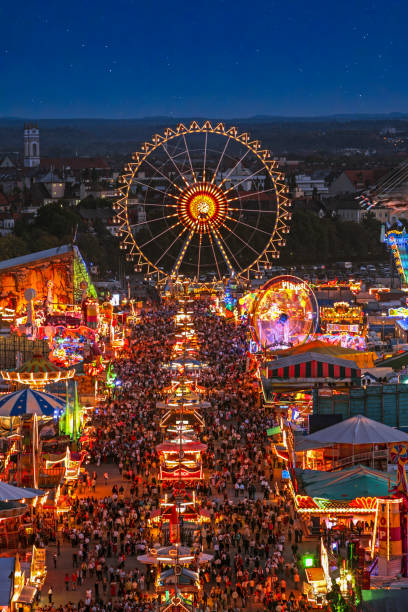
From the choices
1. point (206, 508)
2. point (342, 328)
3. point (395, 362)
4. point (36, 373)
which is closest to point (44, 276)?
point (342, 328)

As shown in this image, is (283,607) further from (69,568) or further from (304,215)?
(304,215)

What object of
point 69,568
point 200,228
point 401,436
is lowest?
point 69,568

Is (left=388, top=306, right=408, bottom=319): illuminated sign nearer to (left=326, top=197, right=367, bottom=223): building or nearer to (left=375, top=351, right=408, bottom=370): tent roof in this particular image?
(left=375, top=351, right=408, bottom=370): tent roof

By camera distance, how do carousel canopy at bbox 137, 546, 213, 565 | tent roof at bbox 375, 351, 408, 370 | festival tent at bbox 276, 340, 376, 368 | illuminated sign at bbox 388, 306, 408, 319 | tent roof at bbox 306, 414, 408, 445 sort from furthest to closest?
illuminated sign at bbox 388, 306, 408, 319 → festival tent at bbox 276, 340, 376, 368 → tent roof at bbox 375, 351, 408, 370 → tent roof at bbox 306, 414, 408, 445 → carousel canopy at bbox 137, 546, 213, 565

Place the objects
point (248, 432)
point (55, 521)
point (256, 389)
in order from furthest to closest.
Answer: point (256, 389), point (248, 432), point (55, 521)

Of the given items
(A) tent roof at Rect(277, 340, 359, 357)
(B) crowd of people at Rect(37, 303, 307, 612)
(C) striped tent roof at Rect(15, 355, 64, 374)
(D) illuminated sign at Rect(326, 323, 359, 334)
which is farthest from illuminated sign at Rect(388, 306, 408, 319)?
(C) striped tent roof at Rect(15, 355, 64, 374)

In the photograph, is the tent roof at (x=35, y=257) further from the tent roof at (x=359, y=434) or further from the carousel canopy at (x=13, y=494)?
the carousel canopy at (x=13, y=494)

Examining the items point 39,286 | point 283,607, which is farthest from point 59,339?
point 283,607
